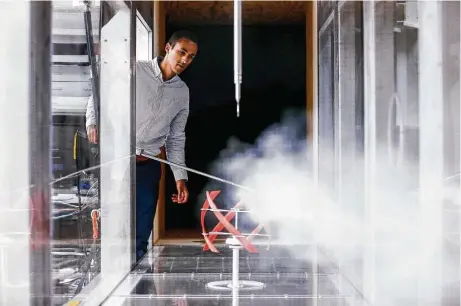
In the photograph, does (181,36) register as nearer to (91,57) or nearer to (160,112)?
(160,112)

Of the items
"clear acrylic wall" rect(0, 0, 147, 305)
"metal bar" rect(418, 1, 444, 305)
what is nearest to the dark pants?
"clear acrylic wall" rect(0, 0, 147, 305)

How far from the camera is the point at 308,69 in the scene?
245 inches

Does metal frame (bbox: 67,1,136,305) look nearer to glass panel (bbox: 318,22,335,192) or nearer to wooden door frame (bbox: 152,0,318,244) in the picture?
wooden door frame (bbox: 152,0,318,244)

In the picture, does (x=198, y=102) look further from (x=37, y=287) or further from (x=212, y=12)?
(x=37, y=287)

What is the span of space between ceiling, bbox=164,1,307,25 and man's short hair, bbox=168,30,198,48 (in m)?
0.08

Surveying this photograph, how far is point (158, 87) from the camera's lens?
227 inches

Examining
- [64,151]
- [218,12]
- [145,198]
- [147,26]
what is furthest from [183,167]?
[64,151]

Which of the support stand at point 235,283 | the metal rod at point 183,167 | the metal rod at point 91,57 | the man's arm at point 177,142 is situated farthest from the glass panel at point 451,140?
the man's arm at point 177,142

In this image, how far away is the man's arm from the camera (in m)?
5.90

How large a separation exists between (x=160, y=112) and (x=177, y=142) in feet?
1.00

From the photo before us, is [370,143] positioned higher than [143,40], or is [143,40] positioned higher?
[143,40]

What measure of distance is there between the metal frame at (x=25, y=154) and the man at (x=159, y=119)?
277 centimetres

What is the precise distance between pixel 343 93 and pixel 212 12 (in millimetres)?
1544

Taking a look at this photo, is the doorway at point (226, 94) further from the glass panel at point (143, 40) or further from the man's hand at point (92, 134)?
the man's hand at point (92, 134)
